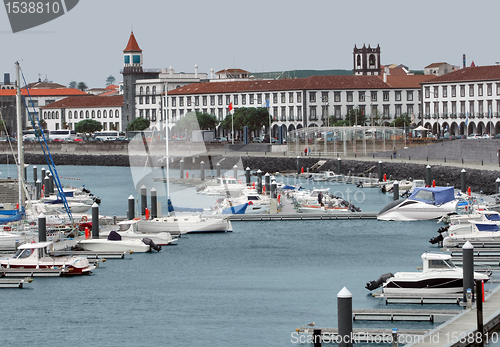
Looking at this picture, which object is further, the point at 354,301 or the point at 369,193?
the point at 369,193

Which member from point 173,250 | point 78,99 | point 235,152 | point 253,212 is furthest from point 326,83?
point 173,250

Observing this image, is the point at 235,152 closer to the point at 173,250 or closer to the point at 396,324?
the point at 173,250

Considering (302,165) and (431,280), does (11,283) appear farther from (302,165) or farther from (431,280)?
(302,165)

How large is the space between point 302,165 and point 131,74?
7337cm

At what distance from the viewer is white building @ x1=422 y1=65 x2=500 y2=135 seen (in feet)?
435

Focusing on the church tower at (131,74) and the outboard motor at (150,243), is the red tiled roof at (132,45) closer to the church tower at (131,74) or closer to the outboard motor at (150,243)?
the church tower at (131,74)

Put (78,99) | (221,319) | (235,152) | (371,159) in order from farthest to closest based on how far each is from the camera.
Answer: (78,99), (235,152), (371,159), (221,319)

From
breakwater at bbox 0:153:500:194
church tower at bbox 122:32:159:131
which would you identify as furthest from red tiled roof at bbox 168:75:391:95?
breakwater at bbox 0:153:500:194

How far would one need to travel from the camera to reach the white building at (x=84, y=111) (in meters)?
180

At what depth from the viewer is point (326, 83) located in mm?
150375

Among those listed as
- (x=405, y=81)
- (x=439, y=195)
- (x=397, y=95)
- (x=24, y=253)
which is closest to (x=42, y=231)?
(x=24, y=253)

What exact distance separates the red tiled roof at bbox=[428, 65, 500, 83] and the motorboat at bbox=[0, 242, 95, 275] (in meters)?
102

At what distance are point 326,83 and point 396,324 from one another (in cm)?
12282

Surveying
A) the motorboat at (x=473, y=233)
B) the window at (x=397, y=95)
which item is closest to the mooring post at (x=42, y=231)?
the motorboat at (x=473, y=233)
